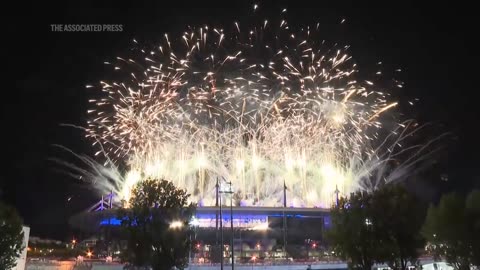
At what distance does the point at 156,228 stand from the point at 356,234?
1749 cm

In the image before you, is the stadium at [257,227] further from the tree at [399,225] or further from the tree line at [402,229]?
the tree at [399,225]

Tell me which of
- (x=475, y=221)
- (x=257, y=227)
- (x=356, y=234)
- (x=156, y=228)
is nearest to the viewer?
(x=475, y=221)

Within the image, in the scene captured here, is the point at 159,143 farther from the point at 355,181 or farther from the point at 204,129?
the point at 355,181

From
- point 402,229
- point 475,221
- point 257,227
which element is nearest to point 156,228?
point 402,229

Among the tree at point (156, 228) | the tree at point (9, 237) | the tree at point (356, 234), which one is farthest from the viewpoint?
the tree at point (9, 237)

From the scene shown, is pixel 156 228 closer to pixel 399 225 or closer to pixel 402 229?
pixel 399 225

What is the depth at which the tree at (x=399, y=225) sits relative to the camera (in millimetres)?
41969

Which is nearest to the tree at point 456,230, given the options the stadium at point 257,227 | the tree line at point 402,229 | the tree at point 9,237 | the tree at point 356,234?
the tree line at point 402,229

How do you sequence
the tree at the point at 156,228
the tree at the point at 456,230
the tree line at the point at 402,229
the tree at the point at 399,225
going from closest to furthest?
the tree at the point at 156,228 → the tree at the point at 456,230 → the tree line at the point at 402,229 → the tree at the point at 399,225

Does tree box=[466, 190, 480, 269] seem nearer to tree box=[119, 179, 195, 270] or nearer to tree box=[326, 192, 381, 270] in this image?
tree box=[326, 192, 381, 270]

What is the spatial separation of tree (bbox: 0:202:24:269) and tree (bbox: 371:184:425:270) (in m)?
31.9

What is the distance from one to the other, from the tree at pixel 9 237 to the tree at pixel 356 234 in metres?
28.2

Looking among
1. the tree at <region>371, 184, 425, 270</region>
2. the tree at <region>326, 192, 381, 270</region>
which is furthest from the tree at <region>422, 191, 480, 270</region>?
the tree at <region>326, 192, 381, 270</region>

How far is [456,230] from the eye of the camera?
133 feet
